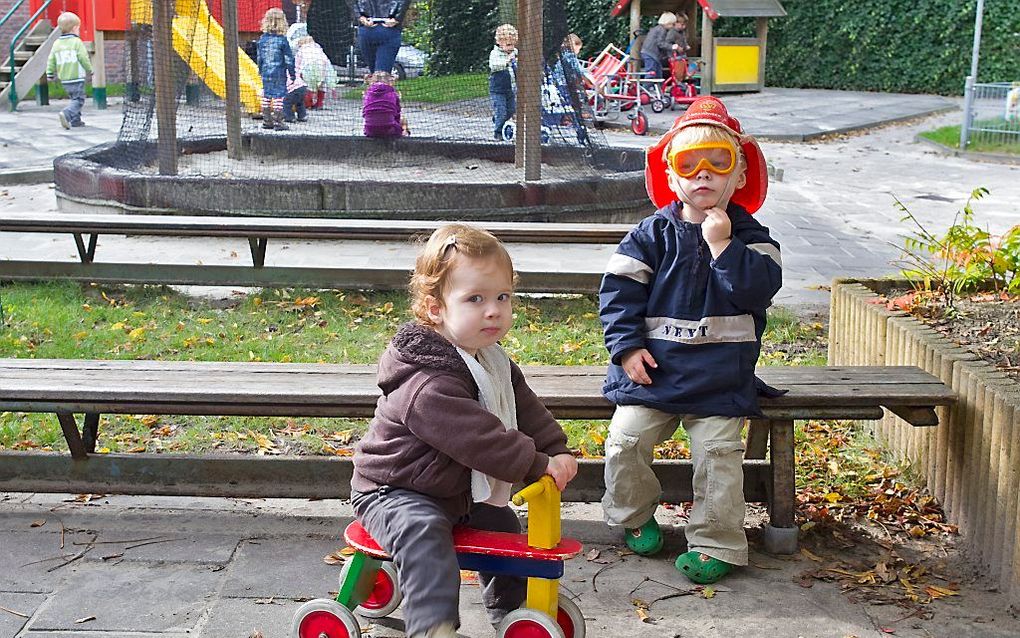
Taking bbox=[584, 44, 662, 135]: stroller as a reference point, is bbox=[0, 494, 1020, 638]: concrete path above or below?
below

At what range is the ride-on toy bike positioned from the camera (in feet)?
9.82

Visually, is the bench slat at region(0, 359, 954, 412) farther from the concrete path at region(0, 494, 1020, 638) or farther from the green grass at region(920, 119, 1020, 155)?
the green grass at region(920, 119, 1020, 155)

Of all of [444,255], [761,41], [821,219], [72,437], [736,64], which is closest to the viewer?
[444,255]

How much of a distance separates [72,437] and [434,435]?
173 cm

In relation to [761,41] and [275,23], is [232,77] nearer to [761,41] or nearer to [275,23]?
[275,23]

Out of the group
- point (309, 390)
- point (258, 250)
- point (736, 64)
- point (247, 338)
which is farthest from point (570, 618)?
point (736, 64)

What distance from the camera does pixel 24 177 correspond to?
12781 mm

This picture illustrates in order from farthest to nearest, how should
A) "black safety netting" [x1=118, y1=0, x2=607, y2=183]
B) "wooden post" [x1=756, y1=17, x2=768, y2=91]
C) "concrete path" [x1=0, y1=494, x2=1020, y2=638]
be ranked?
"wooden post" [x1=756, y1=17, x2=768, y2=91], "black safety netting" [x1=118, y1=0, x2=607, y2=183], "concrete path" [x1=0, y1=494, x2=1020, y2=638]

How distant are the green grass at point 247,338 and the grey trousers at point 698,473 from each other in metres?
1.04

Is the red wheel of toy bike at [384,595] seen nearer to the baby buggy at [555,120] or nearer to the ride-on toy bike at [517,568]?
the ride-on toy bike at [517,568]

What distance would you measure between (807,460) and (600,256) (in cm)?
424

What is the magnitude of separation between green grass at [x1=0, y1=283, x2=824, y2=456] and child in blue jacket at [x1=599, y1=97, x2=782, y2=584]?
1.15m

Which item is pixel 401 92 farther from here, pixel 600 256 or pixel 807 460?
pixel 807 460

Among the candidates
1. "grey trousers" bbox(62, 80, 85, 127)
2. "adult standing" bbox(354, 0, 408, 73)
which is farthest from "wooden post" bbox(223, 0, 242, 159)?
"grey trousers" bbox(62, 80, 85, 127)
